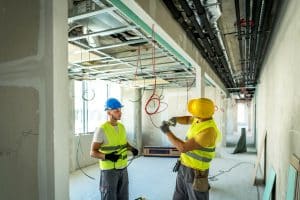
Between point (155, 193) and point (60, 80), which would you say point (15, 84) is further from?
point (155, 193)

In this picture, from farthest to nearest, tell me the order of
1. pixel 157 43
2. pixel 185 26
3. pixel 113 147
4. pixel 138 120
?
1. pixel 138 120
2. pixel 157 43
3. pixel 185 26
4. pixel 113 147

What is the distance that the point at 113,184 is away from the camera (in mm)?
2549

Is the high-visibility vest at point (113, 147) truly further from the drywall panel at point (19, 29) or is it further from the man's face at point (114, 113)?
the drywall panel at point (19, 29)

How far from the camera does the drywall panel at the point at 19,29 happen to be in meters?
0.83

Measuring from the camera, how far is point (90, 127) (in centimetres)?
691

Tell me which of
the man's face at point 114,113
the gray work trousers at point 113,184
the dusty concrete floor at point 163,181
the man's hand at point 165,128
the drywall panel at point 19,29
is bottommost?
the dusty concrete floor at point 163,181

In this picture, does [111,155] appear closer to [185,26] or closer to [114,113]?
[114,113]

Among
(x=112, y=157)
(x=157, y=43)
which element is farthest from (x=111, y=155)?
(x=157, y=43)

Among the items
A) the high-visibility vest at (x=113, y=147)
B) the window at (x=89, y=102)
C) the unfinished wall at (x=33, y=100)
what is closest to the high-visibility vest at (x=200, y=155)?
the high-visibility vest at (x=113, y=147)

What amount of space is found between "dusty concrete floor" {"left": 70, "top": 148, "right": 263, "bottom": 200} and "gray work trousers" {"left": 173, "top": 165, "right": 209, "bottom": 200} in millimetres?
1413

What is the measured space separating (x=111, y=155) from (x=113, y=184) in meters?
0.29

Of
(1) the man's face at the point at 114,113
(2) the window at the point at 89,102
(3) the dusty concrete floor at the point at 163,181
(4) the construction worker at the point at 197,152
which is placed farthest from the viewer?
(2) the window at the point at 89,102

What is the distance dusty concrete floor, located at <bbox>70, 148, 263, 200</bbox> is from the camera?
397 centimetres

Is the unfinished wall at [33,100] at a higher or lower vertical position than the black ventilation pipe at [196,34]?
lower
